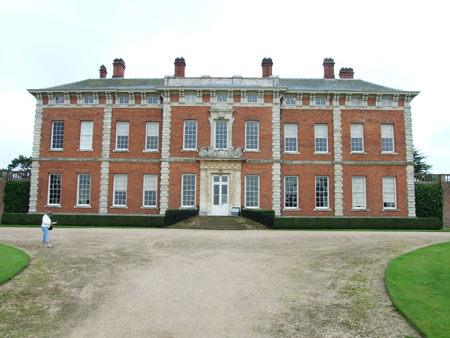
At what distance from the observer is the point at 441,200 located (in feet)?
90.4

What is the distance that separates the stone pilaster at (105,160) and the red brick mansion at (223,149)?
74mm

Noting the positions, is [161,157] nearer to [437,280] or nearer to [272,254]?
[272,254]

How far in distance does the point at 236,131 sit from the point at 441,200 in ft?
52.3

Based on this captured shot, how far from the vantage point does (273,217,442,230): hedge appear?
66.8 feet

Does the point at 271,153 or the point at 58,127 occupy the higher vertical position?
the point at 58,127

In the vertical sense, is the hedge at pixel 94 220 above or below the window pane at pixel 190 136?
below

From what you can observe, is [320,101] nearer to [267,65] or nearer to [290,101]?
[290,101]

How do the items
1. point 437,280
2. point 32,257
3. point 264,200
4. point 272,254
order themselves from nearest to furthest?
point 437,280
point 32,257
point 272,254
point 264,200

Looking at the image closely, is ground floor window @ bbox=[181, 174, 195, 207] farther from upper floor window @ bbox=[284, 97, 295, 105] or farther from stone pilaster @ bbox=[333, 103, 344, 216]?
stone pilaster @ bbox=[333, 103, 344, 216]

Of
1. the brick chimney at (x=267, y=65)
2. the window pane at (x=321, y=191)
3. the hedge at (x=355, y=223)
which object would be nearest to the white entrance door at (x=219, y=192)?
the window pane at (x=321, y=191)

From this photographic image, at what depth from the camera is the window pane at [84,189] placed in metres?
27.3

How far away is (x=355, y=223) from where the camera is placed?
21.4 metres

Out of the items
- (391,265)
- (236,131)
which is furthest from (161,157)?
(391,265)

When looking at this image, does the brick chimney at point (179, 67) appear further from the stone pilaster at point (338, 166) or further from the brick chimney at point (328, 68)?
the stone pilaster at point (338, 166)
